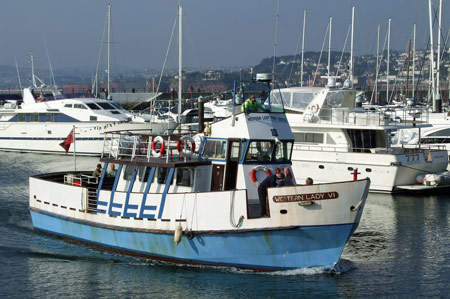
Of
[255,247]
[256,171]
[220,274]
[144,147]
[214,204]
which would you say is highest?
[144,147]

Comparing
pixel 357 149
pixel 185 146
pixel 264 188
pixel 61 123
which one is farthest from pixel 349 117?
pixel 61 123

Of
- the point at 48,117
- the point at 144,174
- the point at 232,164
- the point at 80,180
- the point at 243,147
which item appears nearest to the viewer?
the point at 243,147

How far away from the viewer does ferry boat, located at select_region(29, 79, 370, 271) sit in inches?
701

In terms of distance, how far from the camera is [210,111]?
2965 inches

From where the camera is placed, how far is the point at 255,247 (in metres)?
18.4

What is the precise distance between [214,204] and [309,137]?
1797 cm

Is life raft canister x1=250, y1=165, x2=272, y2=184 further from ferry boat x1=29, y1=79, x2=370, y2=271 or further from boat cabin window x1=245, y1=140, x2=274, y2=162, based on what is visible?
boat cabin window x1=245, y1=140, x2=274, y2=162

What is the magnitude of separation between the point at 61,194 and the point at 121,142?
2.91 m

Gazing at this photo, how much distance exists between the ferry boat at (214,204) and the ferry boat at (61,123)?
2601 centimetres

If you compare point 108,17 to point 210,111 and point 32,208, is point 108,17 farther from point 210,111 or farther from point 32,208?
point 32,208

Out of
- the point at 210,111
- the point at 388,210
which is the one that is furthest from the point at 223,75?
the point at 388,210

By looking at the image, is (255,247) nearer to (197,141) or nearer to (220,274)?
(220,274)

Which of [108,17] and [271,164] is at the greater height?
[108,17]

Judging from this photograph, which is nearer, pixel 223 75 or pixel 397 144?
pixel 397 144
